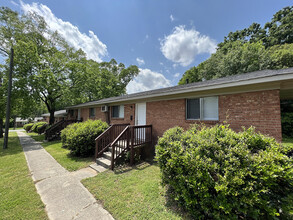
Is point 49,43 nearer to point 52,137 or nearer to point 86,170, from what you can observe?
point 52,137

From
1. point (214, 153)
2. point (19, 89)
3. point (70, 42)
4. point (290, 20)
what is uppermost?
point (290, 20)

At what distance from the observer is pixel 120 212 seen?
2.45 metres

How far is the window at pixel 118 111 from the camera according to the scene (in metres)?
8.38

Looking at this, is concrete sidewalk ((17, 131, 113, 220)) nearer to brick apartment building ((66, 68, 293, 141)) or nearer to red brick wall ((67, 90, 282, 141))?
brick apartment building ((66, 68, 293, 141))

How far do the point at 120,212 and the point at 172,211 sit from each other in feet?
3.56


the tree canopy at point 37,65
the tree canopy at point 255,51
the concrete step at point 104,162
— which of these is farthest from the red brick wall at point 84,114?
the tree canopy at point 255,51

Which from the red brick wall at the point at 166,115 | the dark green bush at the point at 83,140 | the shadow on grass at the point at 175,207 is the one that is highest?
the red brick wall at the point at 166,115

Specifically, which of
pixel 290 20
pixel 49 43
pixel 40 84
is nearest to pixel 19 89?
pixel 40 84

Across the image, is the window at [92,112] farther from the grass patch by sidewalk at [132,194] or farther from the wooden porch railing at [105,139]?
the grass patch by sidewalk at [132,194]

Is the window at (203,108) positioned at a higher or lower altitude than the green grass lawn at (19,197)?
higher

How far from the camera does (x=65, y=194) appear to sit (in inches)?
122

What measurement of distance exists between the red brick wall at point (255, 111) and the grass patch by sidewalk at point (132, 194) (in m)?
3.27

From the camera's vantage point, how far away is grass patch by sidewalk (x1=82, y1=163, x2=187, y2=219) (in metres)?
2.41

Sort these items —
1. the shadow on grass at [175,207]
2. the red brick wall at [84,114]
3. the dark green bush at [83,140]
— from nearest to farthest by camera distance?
the shadow on grass at [175,207], the dark green bush at [83,140], the red brick wall at [84,114]
